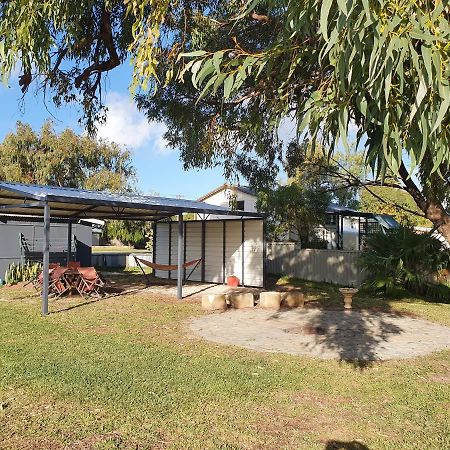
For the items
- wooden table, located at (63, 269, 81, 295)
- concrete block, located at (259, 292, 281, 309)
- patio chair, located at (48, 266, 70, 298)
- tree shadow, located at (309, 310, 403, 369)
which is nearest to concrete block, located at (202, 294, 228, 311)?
concrete block, located at (259, 292, 281, 309)

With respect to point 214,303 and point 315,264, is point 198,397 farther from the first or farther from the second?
point 315,264

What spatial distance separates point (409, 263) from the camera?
13438 mm

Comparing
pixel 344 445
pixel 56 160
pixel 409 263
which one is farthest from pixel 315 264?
pixel 56 160

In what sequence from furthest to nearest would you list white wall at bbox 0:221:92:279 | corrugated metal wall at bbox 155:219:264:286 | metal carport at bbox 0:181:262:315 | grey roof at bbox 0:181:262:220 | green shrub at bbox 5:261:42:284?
white wall at bbox 0:221:92:279, corrugated metal wall at bbox 155:219:264:286, green shrub at bbox 5:261:42:284, grey roof at bbox 0:181:262:220, metal carport at bbox 0:181:262:315

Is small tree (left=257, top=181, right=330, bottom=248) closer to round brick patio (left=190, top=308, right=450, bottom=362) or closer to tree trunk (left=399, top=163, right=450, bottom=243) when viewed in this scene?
round brick patio (left=190, top=308, right=450, bottom=362)

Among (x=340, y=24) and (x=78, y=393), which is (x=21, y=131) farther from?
(x=340, y=24)

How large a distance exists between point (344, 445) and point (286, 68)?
8.79 ft

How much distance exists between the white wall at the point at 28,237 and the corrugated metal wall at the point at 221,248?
3363 millimetres

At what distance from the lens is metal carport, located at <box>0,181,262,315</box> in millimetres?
9523

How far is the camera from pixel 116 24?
6.66 meters

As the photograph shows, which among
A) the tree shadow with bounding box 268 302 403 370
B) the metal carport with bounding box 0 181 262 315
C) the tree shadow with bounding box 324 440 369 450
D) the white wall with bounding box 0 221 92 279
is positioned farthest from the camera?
the white wall with bounding box 0 221 92 279

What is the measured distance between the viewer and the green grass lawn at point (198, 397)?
3523 mm

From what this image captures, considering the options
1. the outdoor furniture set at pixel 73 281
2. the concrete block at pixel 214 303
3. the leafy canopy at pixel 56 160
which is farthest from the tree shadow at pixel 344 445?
the leafy canopy at pixel 56 160

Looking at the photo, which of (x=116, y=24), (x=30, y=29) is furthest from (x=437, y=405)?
(x=116, y=24)
